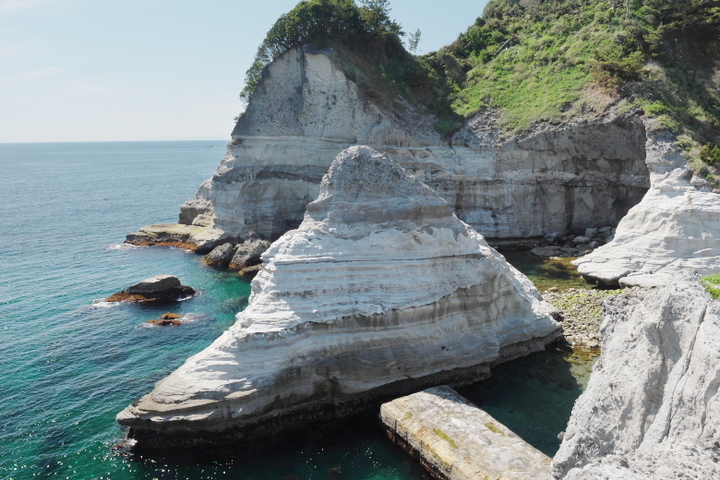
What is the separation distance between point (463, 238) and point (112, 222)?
44.5 meters

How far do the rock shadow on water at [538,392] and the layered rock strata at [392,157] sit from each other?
60.3 ft

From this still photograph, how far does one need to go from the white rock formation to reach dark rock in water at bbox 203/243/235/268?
21859 millimetres

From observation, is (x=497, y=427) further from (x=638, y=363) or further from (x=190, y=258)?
(x=190, y=258)

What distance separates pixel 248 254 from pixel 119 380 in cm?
1569

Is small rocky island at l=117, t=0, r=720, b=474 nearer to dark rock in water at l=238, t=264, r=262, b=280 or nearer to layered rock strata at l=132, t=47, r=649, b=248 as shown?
layered rock strata at l=132, t=47, r=649, b=248

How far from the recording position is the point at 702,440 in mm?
6766

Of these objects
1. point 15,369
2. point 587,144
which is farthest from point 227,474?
point 587,144

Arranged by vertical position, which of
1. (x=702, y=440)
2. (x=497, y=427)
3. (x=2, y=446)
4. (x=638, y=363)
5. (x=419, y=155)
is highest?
(x=419, y=155)

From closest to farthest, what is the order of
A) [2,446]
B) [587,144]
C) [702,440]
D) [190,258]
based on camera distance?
[702,440] < [2,446] < [587,144] < [190,258]

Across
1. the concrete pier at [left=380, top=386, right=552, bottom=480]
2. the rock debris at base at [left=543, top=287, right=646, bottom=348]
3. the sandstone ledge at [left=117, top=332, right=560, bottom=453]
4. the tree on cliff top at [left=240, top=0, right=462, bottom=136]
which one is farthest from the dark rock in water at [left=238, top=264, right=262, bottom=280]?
the concrete pier at [left=380, top=386, right=552, bottom=480]

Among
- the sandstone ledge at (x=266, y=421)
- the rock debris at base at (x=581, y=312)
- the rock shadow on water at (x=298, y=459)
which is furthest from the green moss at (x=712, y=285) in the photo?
the rock shadow on water at (x=298, y=459)

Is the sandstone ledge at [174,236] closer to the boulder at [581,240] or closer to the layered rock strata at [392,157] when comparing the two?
the layered rock strata at [392,157]

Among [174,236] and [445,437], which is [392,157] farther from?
[445,437]

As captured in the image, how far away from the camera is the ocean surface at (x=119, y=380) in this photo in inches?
517
